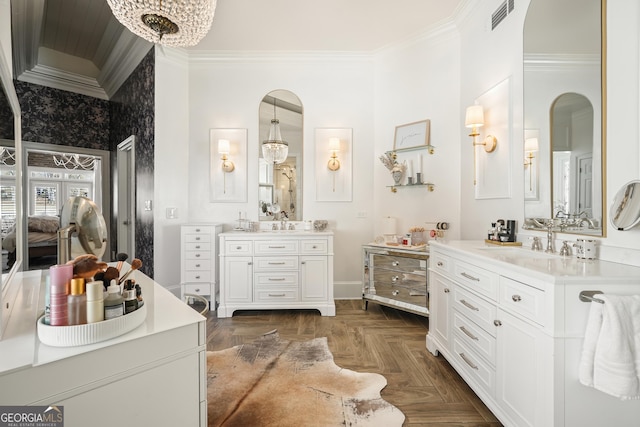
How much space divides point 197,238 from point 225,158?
3.75 ft

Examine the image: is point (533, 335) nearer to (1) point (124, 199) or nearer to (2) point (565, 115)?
(2) point (565, 115)

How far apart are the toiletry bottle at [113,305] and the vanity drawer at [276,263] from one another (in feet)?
8.14

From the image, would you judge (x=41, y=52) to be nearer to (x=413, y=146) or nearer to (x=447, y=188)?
(x=413, y=146)

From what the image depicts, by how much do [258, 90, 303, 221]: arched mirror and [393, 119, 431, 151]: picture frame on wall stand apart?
4.27 feet

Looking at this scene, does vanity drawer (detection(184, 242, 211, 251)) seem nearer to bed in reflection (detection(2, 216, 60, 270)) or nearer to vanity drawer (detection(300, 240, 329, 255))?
vanity drawer (detection(300, 240, 329, 255))

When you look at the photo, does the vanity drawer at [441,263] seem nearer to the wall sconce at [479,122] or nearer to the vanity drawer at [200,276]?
the wall sconce at [479,122]

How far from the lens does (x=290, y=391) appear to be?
191cm

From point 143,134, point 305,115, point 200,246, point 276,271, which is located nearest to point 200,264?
point 200,246

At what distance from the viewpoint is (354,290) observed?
12.9 feet

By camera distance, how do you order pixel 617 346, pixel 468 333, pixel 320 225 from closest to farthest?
pixel 617 346 < pixel 468 333 < pixel 320 225

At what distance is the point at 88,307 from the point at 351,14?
3.56 metres

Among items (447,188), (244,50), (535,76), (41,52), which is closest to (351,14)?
(244,50)

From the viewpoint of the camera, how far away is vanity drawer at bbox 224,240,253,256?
3.31 m

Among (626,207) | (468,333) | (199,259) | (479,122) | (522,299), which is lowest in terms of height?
(468,333)
